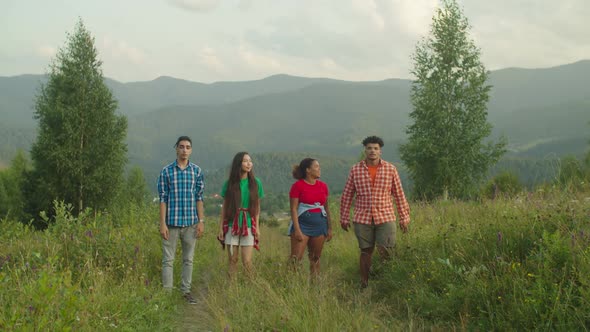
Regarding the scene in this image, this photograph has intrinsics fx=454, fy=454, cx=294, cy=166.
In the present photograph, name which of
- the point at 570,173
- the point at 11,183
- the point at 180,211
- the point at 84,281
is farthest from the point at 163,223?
the point at 11,183

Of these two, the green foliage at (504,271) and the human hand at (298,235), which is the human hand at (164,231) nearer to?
the human hand at (298,235)

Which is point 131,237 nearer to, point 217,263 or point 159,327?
point 217,263

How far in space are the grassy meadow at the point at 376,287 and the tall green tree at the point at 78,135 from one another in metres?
17.9

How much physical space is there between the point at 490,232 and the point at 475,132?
19.1m

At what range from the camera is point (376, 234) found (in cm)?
690

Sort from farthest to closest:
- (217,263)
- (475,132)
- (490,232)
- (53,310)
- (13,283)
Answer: (475,132) < (217,263) < (490,232) < (13,283) < (53,310)

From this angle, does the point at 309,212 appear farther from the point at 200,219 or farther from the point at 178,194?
the point at 178,194

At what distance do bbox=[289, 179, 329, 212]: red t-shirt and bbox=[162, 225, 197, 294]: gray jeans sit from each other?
1.60m

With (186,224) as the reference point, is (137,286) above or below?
below

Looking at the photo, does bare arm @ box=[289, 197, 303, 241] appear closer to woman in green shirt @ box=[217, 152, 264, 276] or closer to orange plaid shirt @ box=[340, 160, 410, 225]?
woman in green shirt @ box=[217, 152, 264, 276]

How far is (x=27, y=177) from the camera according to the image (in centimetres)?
2616

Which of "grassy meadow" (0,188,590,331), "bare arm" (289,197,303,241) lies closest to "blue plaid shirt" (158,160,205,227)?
"grassy meadow" (0,188,590,331)

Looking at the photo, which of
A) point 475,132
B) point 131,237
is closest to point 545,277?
point 131,237

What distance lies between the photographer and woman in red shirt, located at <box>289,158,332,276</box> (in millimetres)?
6891
